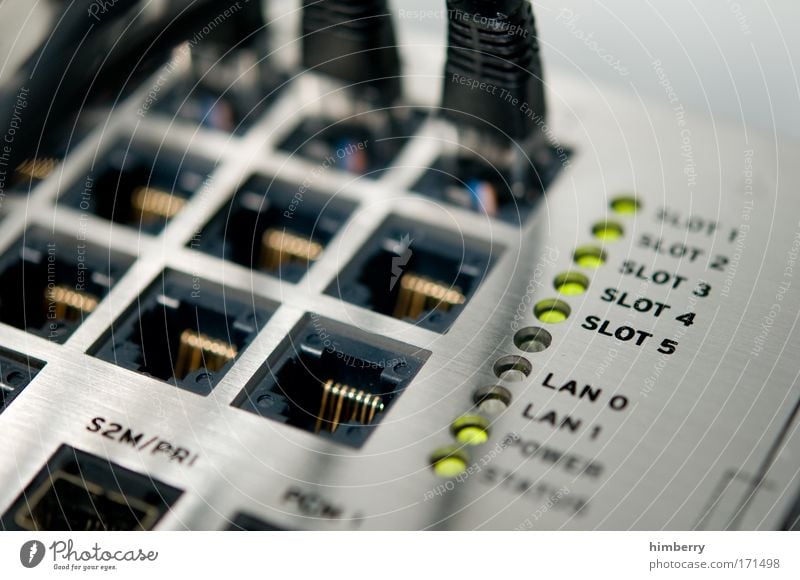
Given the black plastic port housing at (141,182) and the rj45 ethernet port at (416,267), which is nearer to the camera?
Result: the rj45 ethernet port at (416,267)

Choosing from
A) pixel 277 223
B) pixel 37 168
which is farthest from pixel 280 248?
pixel 37 168

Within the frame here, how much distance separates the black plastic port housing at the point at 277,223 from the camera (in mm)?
1315

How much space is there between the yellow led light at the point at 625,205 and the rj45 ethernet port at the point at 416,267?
4.8 inches

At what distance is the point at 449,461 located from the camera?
3.41 feet

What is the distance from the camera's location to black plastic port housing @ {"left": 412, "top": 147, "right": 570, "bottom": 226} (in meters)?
1.29

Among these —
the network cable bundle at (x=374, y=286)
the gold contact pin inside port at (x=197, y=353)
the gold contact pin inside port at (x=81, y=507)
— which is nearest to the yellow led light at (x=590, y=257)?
the network cable bundle at (x=374, y=286)

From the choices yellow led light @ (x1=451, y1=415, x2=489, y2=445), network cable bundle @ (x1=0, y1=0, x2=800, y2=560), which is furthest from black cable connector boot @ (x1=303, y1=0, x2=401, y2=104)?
yellow led light @ (x1=451, y1=415, x2=489, y2=445)

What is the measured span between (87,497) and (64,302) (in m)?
0.26

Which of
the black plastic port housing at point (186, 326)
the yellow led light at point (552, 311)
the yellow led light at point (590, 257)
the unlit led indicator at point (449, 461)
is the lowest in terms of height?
the black plastic port housing at point (186, 326)

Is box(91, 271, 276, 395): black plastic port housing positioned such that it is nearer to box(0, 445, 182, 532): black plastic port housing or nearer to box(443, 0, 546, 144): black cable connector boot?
box(0, 445, 182, 532): black plastic port housing
